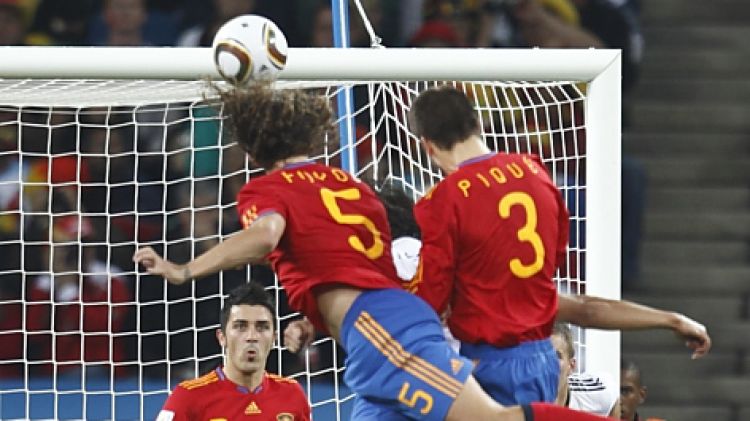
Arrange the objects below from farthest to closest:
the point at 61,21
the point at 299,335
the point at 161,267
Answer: the point at 61,21 → the point at 299,335 → the point at 161,267

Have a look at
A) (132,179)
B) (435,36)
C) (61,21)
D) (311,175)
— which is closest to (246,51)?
(311,175)

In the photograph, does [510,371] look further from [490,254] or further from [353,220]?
[353,220]

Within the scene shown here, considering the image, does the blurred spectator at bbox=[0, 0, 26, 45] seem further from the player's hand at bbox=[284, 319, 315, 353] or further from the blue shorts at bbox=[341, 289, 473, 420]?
the blue shorts at bbox=[341, 289, 473, 420]

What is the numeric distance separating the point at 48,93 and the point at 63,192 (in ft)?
4.88

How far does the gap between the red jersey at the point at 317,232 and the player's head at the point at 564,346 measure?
0.95 meters

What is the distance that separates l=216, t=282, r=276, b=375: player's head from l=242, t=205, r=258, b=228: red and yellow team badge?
70.5 inches

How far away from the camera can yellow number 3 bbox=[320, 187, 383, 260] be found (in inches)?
187

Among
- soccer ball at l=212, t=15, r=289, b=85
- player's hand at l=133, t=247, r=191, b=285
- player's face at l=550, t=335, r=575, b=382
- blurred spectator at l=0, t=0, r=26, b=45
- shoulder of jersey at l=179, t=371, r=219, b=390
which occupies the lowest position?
shoulder of jersey at l=179, t=371, r=219, b=390

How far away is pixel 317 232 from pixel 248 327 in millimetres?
Result: 1798

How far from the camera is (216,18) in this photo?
9.16 meters

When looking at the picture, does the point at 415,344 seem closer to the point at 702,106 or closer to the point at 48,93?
the point at 48,93

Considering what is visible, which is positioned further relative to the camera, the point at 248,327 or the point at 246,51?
the point at 248,327

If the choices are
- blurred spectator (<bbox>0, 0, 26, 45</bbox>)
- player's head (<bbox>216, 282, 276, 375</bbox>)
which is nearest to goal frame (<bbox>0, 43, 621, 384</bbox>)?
player's head (<bbox>216, 282, 276, 375</bbox>)

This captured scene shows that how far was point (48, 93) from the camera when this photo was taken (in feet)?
20.0
